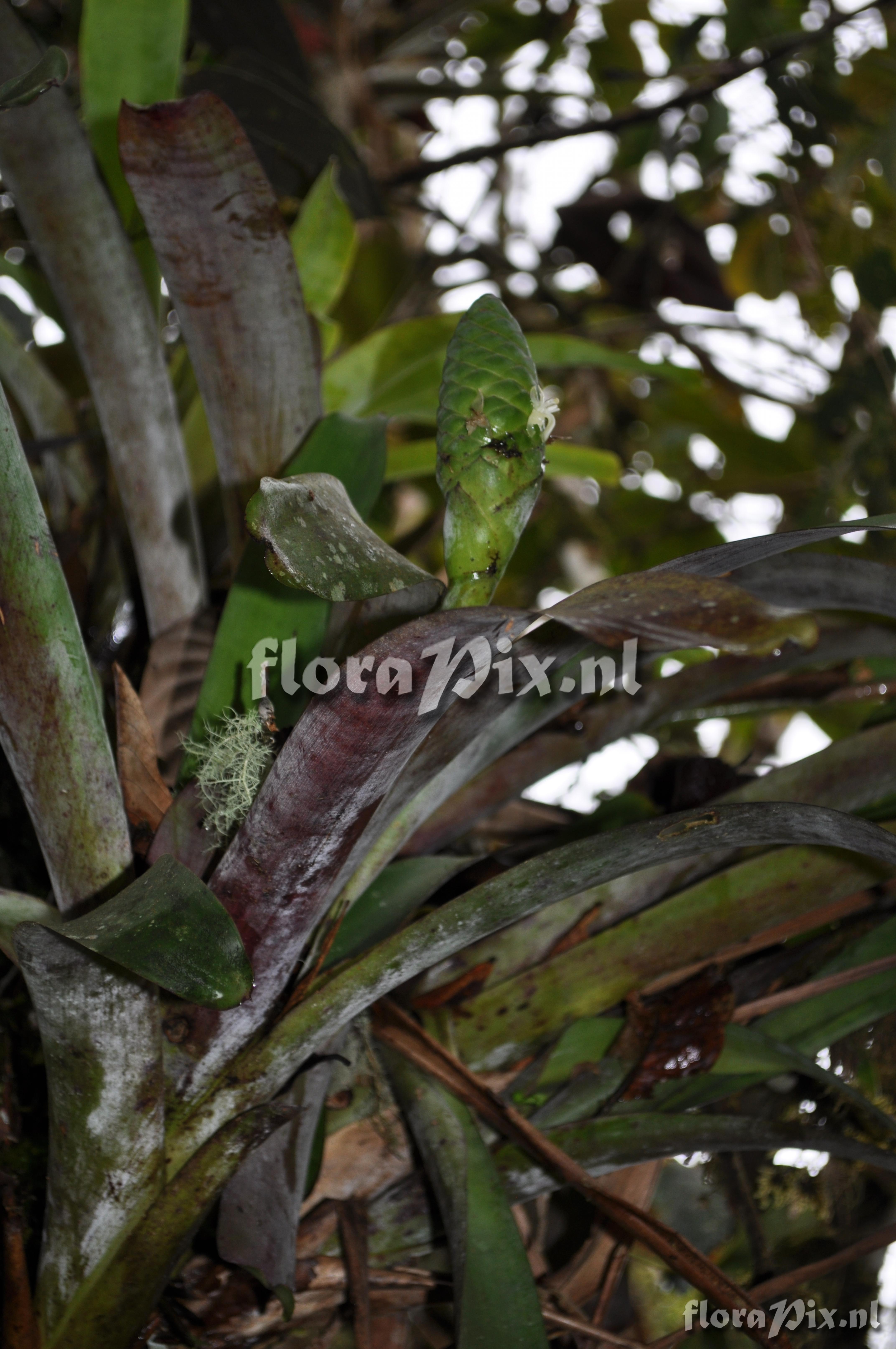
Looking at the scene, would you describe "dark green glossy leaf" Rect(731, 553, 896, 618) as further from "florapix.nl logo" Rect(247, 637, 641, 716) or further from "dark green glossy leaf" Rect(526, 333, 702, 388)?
"dark green glossy leaf" Rect(526, 333, 702, 388)

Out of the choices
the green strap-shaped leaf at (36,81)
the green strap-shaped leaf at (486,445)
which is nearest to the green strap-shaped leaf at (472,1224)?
the green strap-shaped leaf at (486,445)

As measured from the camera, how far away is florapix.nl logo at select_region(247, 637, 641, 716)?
25 cm

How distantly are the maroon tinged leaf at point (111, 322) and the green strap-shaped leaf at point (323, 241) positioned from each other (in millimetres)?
158

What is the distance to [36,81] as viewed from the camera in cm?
29

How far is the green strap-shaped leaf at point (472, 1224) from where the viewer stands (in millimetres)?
343

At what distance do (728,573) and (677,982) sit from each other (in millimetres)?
213

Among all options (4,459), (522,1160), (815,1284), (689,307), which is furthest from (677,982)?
(689,307)

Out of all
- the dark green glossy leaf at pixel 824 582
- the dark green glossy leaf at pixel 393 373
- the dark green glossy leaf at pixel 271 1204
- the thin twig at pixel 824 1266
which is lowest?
the thin twig at pixel 824 1266

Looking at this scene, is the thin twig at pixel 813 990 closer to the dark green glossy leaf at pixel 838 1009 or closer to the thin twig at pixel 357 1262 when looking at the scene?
the dark green glossy leaf at pixel 838 1009

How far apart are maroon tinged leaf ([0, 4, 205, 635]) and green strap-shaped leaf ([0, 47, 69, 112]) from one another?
0.20 metres

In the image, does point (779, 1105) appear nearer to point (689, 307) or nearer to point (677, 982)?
point (677, 982)

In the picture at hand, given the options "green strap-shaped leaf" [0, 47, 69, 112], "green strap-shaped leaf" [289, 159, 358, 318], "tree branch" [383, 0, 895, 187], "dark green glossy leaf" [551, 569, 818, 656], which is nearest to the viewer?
"dark green glossy leaf" [551, 569, 818, 656]

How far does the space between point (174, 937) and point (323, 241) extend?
0.55 metres

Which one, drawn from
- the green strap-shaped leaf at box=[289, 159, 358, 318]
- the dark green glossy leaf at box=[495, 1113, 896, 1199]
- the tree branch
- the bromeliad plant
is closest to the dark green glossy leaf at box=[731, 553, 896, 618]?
the bromeliad plant
